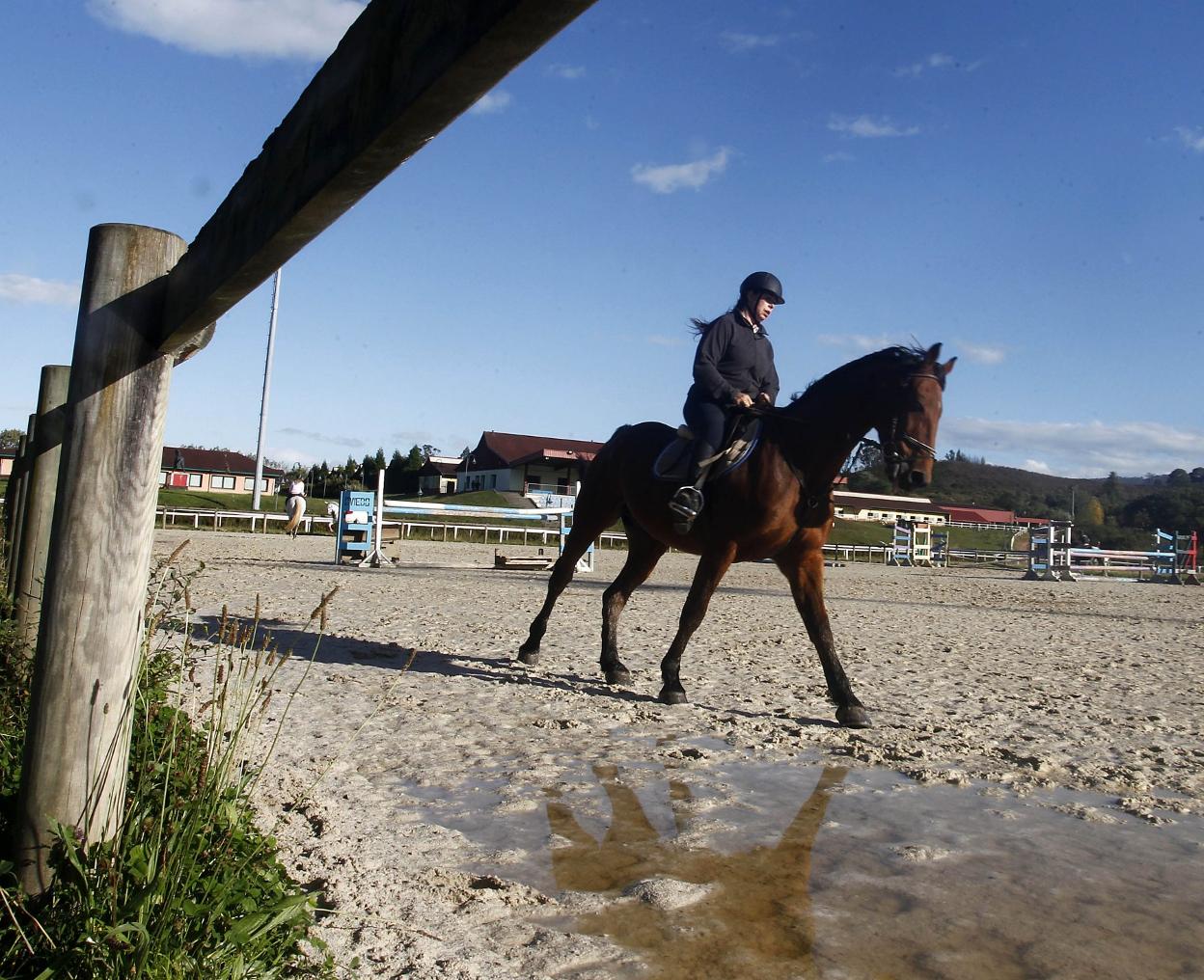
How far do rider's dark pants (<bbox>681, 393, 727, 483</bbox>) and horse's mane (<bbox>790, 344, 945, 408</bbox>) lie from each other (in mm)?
500

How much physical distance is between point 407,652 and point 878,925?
18.1 feet

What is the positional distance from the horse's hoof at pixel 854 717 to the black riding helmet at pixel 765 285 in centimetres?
279

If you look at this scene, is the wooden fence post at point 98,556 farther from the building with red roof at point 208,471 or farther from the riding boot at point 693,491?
the building with red roof at point 208,471

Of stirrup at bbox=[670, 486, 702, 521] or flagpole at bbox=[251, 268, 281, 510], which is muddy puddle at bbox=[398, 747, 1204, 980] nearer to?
stirrup at bbox=[670, 486, 702, 521]

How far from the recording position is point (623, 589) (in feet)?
23.0

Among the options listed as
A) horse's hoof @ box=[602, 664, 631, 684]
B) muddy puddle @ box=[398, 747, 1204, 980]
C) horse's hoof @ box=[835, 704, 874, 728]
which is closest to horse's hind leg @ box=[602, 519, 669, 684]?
horse's hoof @ box=[602, 664, 631, 684]

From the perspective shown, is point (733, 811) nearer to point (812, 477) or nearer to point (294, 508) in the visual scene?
point (812, 477)

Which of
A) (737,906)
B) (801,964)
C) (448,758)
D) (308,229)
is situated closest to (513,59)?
(308,229)

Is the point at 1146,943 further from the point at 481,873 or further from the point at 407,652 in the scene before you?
the point at 407,652

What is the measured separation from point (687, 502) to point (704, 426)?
52 centimetres

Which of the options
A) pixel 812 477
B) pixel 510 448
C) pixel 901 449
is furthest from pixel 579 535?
pixel 510 448

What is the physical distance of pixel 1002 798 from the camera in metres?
3.95

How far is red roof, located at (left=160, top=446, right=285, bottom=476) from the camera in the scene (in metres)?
88.1

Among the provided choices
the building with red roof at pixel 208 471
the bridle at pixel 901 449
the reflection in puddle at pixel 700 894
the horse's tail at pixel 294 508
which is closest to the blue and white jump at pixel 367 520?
the horse's tail at pixel 294 508
